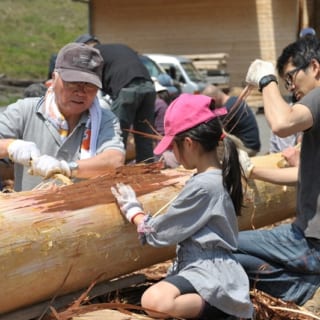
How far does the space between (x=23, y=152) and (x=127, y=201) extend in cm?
61

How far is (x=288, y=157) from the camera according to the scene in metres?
5.10

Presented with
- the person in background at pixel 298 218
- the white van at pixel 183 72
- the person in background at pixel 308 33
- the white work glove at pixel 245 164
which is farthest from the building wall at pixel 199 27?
the person in background at pixel 298 218

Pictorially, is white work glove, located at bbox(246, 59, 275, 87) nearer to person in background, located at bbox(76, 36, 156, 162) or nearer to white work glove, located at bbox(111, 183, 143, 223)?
white work glove, located at bbox(111, 183, 143, 223)

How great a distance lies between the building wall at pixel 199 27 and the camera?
21.9 m

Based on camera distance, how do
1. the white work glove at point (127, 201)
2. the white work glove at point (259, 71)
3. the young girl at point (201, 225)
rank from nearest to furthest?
the young girl at point (201, 225)
the white work glove at point (127, 201)
the white work glove at point (259, 71)

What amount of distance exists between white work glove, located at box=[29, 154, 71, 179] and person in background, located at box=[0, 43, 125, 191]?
2.3 inches

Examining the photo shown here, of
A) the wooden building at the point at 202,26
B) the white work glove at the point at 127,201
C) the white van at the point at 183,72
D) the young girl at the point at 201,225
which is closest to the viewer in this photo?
the young girl at the point at 201,225

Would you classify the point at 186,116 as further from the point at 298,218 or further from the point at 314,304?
the point at 314,304

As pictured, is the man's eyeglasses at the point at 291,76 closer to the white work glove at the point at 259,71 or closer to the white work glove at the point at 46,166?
the white work glove at the point at 259,71

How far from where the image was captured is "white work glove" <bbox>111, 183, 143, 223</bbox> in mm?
3627

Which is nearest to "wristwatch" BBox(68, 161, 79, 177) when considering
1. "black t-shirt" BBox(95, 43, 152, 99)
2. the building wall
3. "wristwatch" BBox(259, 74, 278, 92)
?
"wristwatch" BBox(259, 74, 278, 92)

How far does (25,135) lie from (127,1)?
19.5 metres

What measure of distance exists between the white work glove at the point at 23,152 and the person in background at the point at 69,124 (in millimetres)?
72

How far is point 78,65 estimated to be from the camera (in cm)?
399
